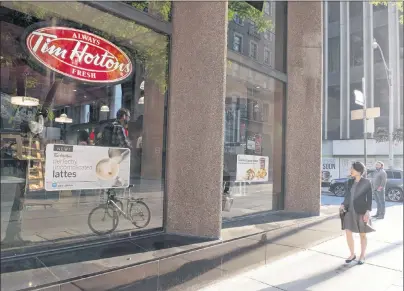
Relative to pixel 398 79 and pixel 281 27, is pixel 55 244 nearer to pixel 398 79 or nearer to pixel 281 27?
pixel 281 27

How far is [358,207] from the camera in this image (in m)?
5.65

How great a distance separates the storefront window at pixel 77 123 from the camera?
4.17 metres

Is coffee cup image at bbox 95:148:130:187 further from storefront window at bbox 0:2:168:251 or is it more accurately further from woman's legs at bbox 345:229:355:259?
woman's legs at bbox 345:229:355:259

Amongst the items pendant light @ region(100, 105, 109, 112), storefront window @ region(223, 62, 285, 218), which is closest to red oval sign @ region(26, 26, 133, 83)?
pendant light @ region(100, 105, 109, 112)

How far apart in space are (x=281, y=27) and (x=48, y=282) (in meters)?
7.02

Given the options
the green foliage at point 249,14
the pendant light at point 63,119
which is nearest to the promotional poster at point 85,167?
the pendant light at point 63,119

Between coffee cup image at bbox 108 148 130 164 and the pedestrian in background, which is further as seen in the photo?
the pedestrian in background

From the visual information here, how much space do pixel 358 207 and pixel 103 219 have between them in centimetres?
396

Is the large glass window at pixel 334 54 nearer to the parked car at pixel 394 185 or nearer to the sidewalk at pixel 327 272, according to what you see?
the parked car at pixel 394 185

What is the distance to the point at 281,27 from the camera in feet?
26.3

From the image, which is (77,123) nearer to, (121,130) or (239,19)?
(121,130)

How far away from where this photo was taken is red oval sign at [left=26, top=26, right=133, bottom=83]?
435 centimetres

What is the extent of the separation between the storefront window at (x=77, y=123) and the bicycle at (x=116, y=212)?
0.05ft

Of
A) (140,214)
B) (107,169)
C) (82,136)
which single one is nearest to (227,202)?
(140,214)
